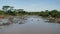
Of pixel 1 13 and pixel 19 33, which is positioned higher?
pixel 1 13

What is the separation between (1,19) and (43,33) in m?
2.44

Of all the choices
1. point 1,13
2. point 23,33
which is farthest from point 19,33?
point 1,13

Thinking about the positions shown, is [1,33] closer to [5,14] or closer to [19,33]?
[19,33]

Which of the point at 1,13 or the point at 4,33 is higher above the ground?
the point at 1,13

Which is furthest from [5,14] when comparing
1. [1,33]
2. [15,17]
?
[1,33]

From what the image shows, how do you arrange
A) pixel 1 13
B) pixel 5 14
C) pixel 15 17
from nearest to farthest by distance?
pixel 1 13, pixel 5 14, pixel 15 17

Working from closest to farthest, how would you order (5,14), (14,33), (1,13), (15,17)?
(14,33) → (1,13) → (5,14) → (15,17)

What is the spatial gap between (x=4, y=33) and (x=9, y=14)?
7.27ft

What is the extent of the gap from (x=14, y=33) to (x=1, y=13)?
5.93 ft

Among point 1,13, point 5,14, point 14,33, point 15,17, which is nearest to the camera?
point 14,33

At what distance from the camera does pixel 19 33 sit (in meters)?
3.70

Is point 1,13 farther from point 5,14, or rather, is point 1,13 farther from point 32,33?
point 32,33

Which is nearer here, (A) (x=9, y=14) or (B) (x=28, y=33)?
(B) (x=28, y=33)

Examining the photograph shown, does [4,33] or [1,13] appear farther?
[1,13]
